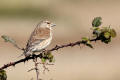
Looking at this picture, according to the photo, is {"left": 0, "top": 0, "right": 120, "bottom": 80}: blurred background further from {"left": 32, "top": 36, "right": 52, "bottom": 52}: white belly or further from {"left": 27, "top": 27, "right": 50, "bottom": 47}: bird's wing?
{"left": 32, "top": 36, "right": 52, "bottom": 52}: white belly

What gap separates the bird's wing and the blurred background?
4.28 metres

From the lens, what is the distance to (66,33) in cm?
2258

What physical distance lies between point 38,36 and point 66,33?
1466cm

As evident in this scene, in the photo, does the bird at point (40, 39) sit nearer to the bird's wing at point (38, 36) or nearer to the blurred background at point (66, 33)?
the bird's wing at point (38, 36)

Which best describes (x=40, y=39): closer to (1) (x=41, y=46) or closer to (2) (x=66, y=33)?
(1) (x=41, y=46)

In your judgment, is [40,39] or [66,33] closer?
[40,39]

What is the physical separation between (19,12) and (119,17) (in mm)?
4329

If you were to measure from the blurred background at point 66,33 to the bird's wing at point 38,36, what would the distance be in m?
4.28

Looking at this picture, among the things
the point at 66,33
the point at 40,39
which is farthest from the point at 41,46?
the point at 66,33

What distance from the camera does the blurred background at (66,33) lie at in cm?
1681

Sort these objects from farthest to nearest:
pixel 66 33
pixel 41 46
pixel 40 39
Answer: pixel 66 33
pixel 40 39
pixel 41 46

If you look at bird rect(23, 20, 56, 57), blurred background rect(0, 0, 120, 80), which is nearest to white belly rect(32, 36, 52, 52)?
bird rect(23, 20, 56, 57)

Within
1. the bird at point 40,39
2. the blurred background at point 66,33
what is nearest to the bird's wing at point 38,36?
the bird at point 40,39

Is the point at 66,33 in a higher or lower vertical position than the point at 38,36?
lower
